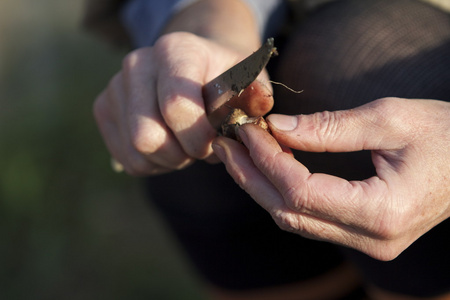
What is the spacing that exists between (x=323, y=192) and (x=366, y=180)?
0.09 m

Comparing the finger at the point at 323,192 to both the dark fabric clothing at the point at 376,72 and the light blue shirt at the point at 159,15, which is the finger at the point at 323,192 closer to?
the dark fabric clothing at the point at 376,72

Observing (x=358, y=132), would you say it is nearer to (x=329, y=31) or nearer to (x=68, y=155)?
(x=329, y=31)

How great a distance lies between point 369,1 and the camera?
127 cm

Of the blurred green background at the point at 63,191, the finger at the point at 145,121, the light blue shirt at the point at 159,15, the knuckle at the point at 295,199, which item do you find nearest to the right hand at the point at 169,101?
the finger at the point at 145,121

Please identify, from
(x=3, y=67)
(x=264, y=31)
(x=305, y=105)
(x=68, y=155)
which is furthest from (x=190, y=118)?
(x=3, y=67)

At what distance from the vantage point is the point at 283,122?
904 mm

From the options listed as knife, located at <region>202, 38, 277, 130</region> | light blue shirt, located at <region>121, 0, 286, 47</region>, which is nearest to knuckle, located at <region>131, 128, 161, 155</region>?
knife, located at <region>202, 38, 277, 130</region>

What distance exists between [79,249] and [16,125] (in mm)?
836

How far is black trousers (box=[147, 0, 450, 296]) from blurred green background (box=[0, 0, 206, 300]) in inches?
28.6

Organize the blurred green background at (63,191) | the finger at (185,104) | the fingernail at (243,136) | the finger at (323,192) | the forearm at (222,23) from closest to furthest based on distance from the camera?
the finger at (323,192) → the fingernail at (243,136) → the finger at (185,104) → the forearm at (222,23) → the blurred green background at (63,191)

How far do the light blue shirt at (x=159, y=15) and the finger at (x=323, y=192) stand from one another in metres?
0.73

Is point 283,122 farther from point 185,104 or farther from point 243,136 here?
point 185,104

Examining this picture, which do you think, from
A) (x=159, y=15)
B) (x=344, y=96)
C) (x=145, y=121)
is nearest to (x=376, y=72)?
(x=344, y=96)

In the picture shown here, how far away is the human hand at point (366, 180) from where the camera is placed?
0.82m
